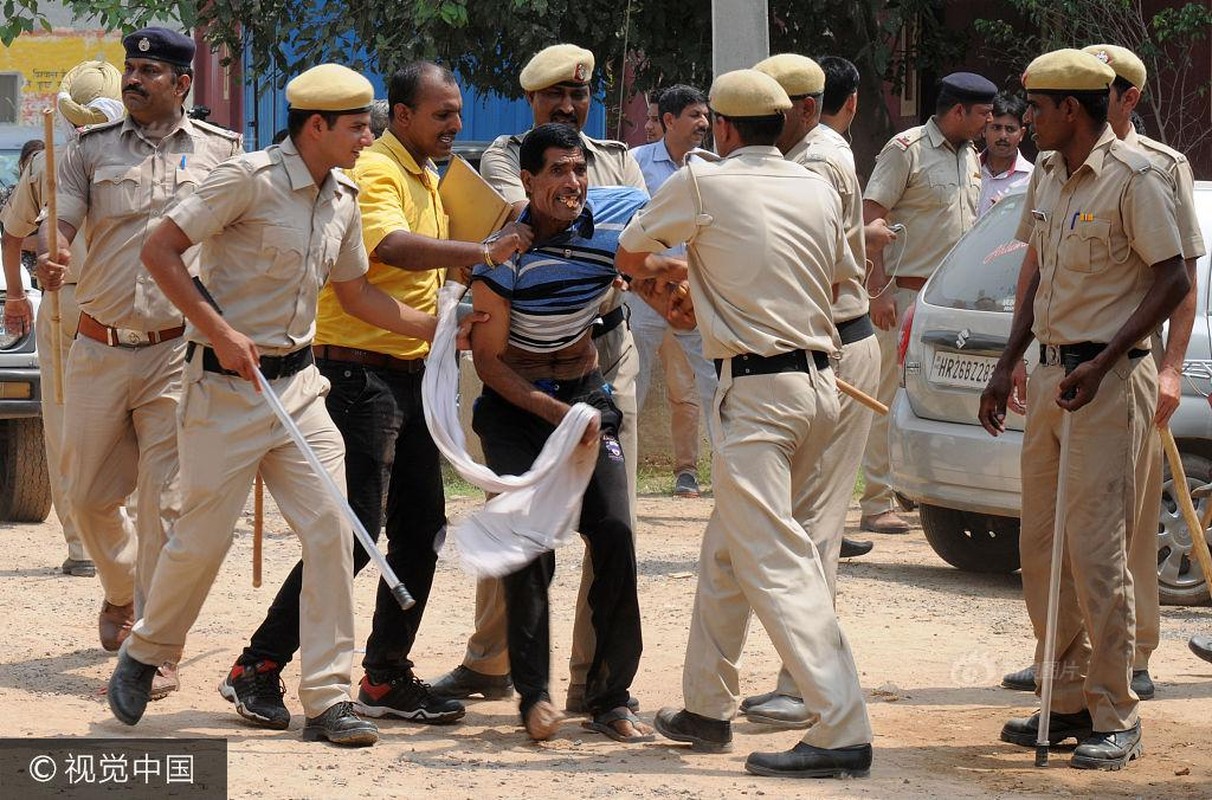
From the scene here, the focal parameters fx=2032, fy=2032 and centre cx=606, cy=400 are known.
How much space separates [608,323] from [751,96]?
1025 millimetres

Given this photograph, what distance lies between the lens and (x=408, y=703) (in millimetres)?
6500

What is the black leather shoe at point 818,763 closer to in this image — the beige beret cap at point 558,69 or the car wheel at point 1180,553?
the beige beret cap at point 558,69

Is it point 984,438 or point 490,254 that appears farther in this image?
point 984,438

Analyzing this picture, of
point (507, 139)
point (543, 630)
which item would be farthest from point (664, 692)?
point (507, 139)

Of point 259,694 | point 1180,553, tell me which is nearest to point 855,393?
point 259,694

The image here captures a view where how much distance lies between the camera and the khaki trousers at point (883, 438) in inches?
407

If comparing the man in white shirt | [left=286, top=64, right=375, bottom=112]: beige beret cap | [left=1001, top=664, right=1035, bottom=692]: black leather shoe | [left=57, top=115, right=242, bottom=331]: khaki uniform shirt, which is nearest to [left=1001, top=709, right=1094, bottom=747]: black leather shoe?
[left=1001, top=664, right=1035, bottom=692]: black leather shoe

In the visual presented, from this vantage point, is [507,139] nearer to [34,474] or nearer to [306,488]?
[306,488]

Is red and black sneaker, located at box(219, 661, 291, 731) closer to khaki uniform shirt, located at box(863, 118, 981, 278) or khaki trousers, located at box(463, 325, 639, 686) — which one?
khaki trousers, located at box(463, 325, 639, 686)

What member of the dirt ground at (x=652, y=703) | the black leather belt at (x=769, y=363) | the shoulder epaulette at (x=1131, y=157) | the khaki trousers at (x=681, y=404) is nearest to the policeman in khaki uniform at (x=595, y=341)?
the dirt ground at (x=652, y=703)

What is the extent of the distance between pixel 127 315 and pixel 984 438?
3591mm

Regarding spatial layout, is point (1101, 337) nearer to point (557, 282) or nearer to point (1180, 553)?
point (557, 282)

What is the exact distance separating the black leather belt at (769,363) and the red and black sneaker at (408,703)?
58.9 inches

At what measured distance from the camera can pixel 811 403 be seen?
19.2 ft
